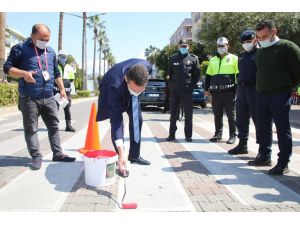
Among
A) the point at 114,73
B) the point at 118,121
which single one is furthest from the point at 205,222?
the point at 114,73

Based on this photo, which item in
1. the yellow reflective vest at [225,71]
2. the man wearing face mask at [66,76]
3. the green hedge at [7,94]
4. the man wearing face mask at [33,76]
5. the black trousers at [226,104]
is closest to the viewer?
the man wearing face mask at [33,76]

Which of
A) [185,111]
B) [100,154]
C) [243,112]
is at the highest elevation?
[243,112]

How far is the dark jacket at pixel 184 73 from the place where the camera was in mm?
7930

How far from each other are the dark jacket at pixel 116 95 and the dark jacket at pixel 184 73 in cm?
302

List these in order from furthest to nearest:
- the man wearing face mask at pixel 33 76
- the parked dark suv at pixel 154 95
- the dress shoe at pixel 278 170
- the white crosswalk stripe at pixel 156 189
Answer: the parked dark suv at pixel 154 95, the man wearing face mask at pixel 33 76, the dress shoe at pixel 278 170, the white crosswalk stripe at pixel 156 189

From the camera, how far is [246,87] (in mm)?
6402

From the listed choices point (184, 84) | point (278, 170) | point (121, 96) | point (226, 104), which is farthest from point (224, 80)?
point (121, 96)

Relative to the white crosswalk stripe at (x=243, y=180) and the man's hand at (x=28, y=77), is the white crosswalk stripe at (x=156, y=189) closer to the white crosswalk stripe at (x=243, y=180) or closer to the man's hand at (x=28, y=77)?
the white crosswalk stripe at (x=243, y=180)

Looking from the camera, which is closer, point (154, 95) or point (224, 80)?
point (224, 80)

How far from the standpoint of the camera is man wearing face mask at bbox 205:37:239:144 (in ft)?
24.4

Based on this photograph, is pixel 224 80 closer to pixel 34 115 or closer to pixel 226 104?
pixel 226 104

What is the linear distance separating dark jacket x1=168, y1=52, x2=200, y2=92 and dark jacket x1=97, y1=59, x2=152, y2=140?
3.02 m

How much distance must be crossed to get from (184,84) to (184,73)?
0.23m

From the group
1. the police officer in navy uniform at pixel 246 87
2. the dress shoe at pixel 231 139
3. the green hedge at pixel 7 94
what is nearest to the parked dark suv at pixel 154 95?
the green hedge at pixel 7 94
